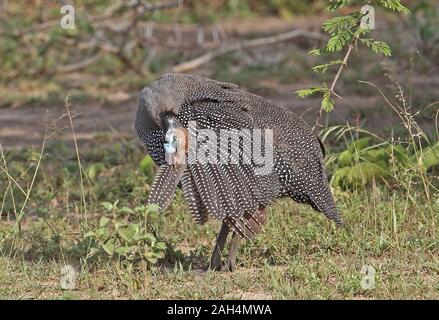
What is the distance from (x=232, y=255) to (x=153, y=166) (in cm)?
176

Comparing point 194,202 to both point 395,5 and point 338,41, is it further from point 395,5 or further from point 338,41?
point 395,5

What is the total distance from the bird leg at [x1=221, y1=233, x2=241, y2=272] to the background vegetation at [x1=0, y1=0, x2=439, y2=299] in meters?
0.06

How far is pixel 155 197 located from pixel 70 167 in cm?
241

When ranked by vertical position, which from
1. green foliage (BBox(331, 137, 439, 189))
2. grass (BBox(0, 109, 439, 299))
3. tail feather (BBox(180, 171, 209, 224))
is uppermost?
tail feather (BBox(180, 171, 209, 224))

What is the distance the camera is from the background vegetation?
4594 millimetres

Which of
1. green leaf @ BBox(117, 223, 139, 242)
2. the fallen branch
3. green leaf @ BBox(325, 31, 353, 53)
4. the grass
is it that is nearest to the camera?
the grass

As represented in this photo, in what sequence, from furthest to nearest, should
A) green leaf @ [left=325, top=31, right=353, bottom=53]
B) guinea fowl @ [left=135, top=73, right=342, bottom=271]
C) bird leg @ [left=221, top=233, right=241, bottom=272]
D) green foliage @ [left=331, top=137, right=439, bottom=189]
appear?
green foliage @ [left=331, top=137, right=439, bottom=189], green leaf @ [left=325, top=31, right=353, bottom=53], bird leg @ [left=221, top=233, right=241, bottom=272], guinea fowl @ [left=135, top=73, right=342, bottom=271]

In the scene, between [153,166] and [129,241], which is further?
[153,166]

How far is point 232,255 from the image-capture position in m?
4.90

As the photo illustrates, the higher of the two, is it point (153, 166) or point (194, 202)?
point (194, 202)

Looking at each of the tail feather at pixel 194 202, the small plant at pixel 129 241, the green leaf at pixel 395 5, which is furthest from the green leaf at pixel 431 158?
the small plant at pixel 129 241

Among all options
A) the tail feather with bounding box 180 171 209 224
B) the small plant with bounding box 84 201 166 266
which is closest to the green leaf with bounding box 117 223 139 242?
the small plant with bounding box 84 201 166 266

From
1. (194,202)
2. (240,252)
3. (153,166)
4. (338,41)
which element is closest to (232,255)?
(240,252)

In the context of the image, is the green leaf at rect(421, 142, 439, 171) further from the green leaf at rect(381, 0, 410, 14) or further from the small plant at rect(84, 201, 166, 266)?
the small plant at rect(84, 201, 166, 266)
